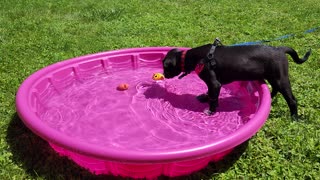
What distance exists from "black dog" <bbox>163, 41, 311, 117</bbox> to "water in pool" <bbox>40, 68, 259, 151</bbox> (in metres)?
0.43

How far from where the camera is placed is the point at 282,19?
8797mm

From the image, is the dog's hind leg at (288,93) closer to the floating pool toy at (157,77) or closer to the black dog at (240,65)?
the black dog at (240,65)

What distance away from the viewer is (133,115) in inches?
191

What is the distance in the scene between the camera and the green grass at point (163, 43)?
394 centimetres

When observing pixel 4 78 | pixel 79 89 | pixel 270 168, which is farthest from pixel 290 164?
pixel 4 78

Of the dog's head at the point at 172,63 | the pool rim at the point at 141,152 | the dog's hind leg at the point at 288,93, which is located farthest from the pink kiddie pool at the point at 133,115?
the dog's head at the point at 172,63

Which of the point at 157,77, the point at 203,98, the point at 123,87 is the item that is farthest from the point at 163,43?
the point at 203,98

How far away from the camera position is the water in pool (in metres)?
4.33

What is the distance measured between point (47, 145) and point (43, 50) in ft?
10.9

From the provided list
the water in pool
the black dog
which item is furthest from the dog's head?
the water in pool

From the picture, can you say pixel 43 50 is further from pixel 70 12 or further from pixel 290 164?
pixel 290 164

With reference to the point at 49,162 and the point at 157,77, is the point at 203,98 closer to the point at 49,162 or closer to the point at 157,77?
the point at 157,77

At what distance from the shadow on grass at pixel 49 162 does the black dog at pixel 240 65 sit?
835mm

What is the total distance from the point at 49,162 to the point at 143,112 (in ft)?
4.67
